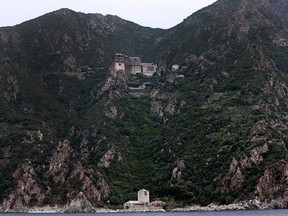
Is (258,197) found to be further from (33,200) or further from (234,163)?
(33,200)

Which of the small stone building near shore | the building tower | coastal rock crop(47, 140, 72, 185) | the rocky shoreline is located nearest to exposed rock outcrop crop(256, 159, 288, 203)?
the rocky shoreline

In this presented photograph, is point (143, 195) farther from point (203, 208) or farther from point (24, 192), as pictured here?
point (24, 192)

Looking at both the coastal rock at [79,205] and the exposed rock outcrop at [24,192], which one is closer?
the coastal rock at [79,205]

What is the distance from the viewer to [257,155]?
168625mm

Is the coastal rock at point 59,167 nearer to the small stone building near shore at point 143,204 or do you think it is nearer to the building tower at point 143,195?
the small stone building near shore at point 143,204

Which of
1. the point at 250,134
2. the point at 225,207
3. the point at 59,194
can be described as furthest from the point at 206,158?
the point at 59,194

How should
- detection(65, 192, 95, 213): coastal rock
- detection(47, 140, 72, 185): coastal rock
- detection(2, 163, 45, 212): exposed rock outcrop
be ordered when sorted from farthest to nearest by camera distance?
detection(47, 140, 72, 185): coastal rock
detection(2, 163, 45, 212): exposed rock outcrop
detection(65, 192, 95, 213): coastal rock

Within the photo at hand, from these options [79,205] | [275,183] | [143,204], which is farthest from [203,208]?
[79,205]

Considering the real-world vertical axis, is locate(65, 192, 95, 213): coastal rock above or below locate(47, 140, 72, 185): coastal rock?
below

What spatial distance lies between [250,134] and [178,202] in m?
28.0

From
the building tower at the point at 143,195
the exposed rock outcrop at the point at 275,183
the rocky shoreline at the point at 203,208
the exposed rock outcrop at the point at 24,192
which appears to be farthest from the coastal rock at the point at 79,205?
the exposed rock outcrop at the point at 275,183

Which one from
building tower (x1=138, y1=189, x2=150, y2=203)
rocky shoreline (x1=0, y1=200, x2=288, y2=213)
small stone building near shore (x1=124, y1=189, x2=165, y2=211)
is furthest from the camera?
building tower (x1=138, y1=189, x2=150, y2=203)

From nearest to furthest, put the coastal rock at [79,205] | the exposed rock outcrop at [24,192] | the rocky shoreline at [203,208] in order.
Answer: the rocky shoreline at [203,208] < the coastal rock at [79,205] < the exposed rock outcrop at [24,192]

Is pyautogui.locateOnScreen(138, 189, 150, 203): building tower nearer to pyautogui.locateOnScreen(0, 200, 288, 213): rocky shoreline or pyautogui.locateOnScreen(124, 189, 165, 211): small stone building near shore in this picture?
pyautogui.locateOnScreen(124, 189, 165, 211): small stone building near shore
